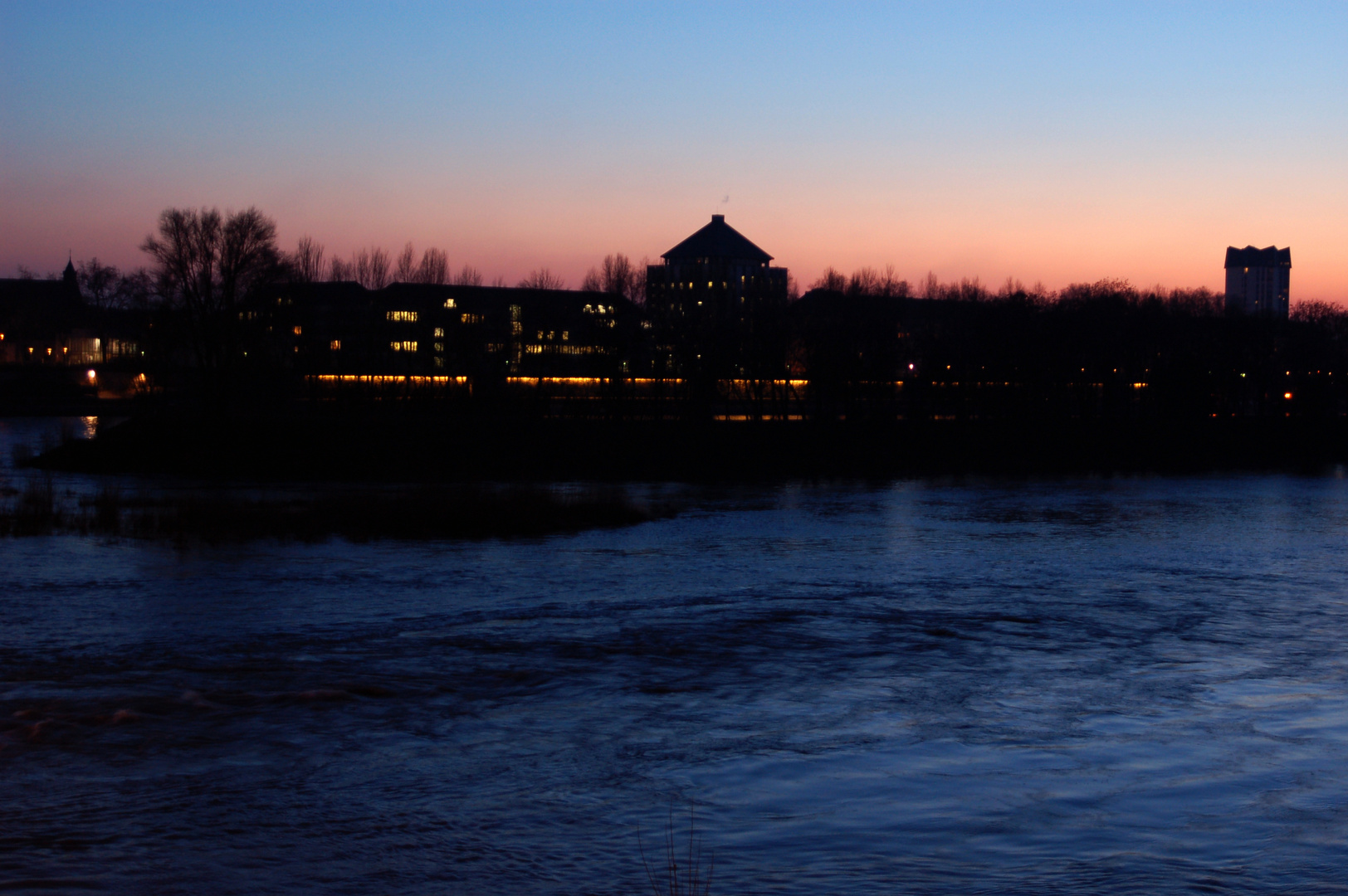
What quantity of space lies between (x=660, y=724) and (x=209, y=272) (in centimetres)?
6561

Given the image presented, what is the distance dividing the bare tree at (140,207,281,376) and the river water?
4645 cm

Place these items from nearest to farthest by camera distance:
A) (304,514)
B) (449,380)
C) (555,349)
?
(304,514), (449,380), (555,349)

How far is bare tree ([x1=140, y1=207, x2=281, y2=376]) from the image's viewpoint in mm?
71188

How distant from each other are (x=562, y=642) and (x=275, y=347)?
66090 millimetres

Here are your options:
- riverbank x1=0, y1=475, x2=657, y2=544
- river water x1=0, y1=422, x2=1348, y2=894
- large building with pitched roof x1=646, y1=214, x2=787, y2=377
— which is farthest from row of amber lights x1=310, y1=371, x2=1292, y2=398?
river water x1=0, y1=422, x2=1348, y2=894

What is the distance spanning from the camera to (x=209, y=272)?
237 feet

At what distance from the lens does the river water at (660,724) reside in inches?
372

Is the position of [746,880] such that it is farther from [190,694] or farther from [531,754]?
[190,694]

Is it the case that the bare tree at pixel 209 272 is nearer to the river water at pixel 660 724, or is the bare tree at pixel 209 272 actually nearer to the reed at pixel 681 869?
the river water at pixel 660 724

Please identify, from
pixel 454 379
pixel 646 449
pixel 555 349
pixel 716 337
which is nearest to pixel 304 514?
pixel 646 449

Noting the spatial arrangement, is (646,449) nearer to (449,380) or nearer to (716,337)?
(716,337)

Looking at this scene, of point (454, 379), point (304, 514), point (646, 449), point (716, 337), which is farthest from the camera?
point (454, 379)

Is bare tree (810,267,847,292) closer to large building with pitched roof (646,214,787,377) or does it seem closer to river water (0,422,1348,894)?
large building with pitched roof (646,214,787,377)

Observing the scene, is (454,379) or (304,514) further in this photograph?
(454,379)
